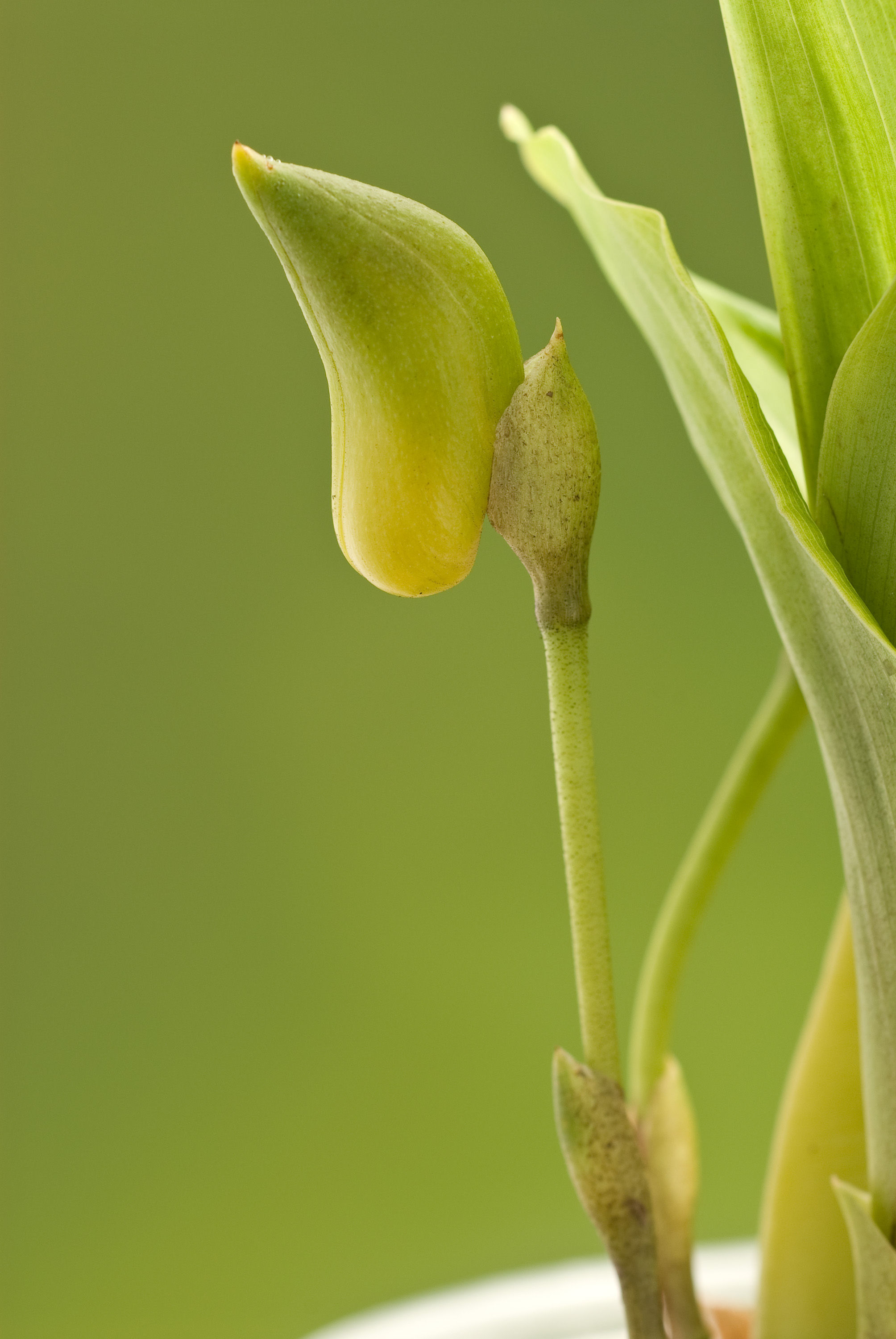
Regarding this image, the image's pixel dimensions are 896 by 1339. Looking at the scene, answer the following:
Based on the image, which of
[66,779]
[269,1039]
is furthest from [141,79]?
[269,1039]

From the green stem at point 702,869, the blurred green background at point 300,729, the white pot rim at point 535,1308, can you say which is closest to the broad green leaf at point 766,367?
the green stem at point 702,869

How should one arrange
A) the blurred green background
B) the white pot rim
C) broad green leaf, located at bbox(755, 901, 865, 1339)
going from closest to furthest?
broad green leaf, located at bbox(755, 901, 865, 1339), the white pot rim, the blurred green background

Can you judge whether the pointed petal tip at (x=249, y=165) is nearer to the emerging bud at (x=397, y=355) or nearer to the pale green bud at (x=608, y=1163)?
the emerging bud at (x=397, y=355)

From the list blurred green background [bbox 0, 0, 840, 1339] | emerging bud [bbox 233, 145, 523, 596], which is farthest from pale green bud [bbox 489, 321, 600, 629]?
blurred green background [bbox 0, 0, 840, 1339]

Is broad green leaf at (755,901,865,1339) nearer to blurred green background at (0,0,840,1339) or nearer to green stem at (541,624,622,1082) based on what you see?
green stem at (541,624,622,1082)

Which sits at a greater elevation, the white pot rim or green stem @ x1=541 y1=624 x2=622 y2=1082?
green stem @ x1=541 y1=624 x2=622 y2=1082

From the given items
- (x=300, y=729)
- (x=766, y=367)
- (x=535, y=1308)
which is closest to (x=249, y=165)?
(x=766, y=367)

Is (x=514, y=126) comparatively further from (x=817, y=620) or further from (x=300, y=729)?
(x=300, y=729)
